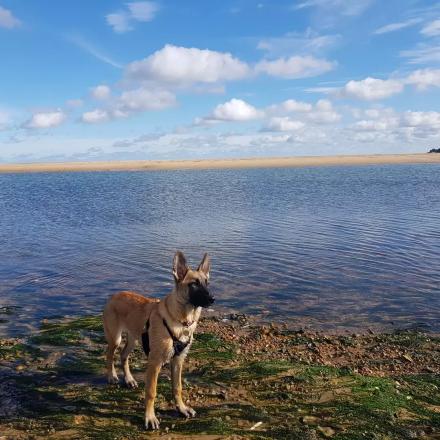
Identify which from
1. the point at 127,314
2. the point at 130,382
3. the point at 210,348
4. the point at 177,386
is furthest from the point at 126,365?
the point at 210,348

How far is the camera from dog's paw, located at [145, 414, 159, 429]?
737 cm

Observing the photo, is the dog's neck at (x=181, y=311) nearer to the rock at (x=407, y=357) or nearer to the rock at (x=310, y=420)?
the rock at (x=310, y=420)

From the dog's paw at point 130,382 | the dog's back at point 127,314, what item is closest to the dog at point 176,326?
the dog's back at point 127,314

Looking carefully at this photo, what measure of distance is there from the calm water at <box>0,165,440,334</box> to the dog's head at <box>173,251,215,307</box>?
276 inches

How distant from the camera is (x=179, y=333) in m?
7.57

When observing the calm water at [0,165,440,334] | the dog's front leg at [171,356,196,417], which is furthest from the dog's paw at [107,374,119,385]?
the calm water at [0,165,440,334]

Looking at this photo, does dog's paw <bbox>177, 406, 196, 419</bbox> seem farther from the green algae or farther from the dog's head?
the green algae

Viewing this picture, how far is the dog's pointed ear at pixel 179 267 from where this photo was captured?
24.6 feet

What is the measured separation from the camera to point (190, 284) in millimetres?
7523

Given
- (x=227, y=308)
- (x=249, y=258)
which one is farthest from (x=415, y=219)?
(x=227, y=308)

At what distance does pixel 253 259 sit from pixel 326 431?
582 inches

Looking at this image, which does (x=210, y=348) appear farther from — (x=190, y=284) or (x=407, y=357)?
(x=407, y=357)

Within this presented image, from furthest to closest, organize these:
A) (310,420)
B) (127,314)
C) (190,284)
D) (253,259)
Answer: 1. (253,259)
2. (127,314)
3. (190,284)
4. (310,420)

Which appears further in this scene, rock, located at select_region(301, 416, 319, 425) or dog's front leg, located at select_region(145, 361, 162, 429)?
dog's front leg, located at select_region(145, 361, 162, 429)
